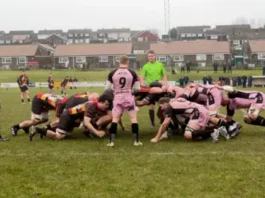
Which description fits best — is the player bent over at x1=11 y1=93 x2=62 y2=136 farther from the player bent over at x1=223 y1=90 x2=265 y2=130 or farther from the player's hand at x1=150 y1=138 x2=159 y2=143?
the player bent over at x1=223 y1=90 x2=265 y2=130

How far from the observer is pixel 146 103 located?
37.0 feet

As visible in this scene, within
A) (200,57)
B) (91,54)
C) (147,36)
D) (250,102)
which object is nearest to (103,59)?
(91,54)

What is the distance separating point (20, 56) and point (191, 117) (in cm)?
7908

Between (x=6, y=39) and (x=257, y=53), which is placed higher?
(x=6, y=39)

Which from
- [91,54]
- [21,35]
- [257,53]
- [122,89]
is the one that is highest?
[21,35]

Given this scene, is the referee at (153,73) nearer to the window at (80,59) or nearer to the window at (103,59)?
the window at (103,59)

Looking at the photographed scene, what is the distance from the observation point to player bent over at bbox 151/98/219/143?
9.70 metres

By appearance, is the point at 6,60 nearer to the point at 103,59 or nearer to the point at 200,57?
the point at 103,59

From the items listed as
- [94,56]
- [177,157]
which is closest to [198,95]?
[177,157]

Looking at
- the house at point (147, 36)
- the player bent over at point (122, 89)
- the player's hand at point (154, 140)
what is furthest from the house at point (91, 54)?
the player bent over at point (122, 89)

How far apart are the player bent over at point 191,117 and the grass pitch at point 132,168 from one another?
25cm

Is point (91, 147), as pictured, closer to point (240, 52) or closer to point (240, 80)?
point (240, 80)

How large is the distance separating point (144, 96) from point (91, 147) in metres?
2.52

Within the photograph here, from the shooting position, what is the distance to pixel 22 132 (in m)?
11.9
